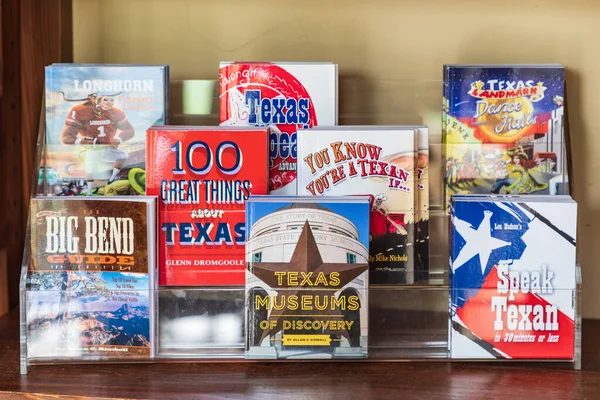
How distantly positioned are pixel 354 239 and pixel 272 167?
274mm

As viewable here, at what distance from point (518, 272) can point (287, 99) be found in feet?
1.85

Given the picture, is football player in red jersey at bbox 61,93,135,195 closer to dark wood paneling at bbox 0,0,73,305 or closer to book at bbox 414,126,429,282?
dark wood paneling at bbox 0,0,73,305

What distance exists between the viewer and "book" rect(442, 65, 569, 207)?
1662 millimetres

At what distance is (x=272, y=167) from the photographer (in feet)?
5.27

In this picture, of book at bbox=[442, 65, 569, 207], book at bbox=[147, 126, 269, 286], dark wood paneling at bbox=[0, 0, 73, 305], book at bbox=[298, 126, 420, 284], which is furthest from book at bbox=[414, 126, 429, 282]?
dark wood paneling at bbox=[0, 0, 73, 305]

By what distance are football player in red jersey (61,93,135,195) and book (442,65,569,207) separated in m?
0.67

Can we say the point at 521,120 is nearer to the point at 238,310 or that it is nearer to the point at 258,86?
the point at 258,86

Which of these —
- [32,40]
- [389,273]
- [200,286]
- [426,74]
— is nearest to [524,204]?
[389,273]

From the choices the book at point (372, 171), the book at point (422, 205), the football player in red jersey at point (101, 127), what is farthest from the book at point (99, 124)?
the book at point (422, 205)

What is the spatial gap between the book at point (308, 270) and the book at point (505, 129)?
0.36m

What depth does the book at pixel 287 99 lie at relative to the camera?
1.62 m

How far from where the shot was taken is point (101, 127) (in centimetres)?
164

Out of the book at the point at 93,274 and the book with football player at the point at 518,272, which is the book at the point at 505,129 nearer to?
the book with football player at the point at 518,272

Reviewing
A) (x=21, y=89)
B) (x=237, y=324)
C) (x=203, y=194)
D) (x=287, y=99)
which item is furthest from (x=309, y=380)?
(x=21, y=89)
